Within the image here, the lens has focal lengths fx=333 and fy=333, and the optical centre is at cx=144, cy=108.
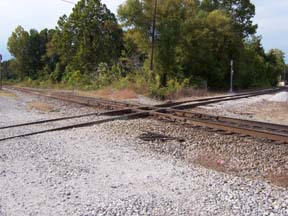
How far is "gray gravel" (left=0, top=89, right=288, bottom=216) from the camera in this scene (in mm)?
4039

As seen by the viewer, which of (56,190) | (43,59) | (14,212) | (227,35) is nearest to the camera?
(14,212)

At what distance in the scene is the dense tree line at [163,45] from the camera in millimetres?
26469

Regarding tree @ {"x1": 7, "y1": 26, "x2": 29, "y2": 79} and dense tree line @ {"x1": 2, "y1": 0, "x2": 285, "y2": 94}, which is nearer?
dense tree line @ {"x1": 2, "y1": 0, "x2": 285, "y2": 94}

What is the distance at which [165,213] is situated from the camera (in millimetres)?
3914

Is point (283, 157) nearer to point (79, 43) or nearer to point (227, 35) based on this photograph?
point (227, 35)

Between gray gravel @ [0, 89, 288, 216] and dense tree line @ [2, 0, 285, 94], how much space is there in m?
14.4

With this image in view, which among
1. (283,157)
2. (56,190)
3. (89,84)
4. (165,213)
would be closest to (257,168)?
(283,157)

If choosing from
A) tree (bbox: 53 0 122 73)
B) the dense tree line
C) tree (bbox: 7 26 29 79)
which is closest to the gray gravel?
the dense tree line

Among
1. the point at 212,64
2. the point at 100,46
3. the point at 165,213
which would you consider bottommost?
the point at 165,213

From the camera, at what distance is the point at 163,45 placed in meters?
25.7

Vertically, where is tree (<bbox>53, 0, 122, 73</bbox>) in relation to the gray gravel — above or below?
above

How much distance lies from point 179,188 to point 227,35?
100ft

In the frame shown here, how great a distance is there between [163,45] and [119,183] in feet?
71.2

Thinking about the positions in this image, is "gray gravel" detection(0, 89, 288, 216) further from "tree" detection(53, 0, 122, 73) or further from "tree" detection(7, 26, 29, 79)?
"tree" detection(7, 26, 29, 79)
